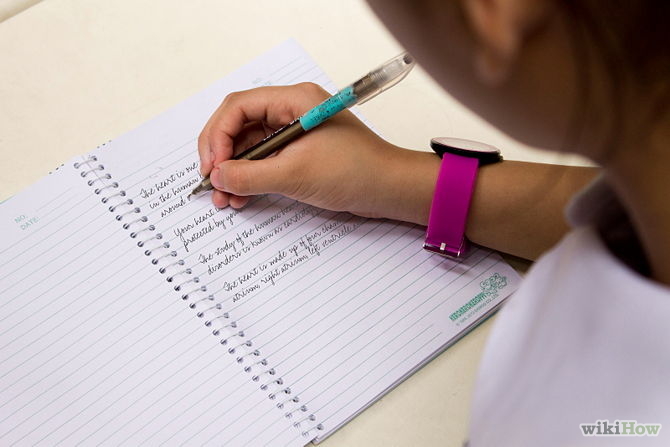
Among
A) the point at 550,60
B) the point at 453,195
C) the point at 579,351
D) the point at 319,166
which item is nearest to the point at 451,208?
the point at 453,195

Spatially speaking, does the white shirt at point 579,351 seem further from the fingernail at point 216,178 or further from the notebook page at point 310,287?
the fingernail at point 216,178

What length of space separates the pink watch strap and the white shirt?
0.16 metres

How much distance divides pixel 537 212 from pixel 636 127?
31cm

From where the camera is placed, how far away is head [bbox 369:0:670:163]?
0.25 metres

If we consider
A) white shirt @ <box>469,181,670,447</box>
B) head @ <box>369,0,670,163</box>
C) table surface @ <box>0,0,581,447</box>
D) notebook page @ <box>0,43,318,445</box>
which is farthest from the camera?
table surface @ <box>0,0,581,447</box>

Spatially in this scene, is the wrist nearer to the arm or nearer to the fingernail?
the arm

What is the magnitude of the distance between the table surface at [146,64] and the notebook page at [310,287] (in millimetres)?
68

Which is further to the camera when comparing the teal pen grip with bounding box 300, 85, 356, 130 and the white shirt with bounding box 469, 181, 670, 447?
the teal pen grip with bounding box 300, 85, 356, 130

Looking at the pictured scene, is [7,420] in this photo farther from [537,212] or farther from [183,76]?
[537,212]

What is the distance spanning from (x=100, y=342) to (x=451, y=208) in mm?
354

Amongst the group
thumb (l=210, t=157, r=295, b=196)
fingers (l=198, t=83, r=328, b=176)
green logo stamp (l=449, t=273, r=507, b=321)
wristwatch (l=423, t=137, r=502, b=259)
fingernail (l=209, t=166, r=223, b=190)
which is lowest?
green logo stamp (l=449, t=273, r=507, b=321)

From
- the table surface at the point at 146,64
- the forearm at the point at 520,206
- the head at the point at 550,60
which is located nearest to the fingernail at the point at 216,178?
the table surface at the point at 146,64

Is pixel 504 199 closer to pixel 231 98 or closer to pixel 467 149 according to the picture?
pixel 467 149

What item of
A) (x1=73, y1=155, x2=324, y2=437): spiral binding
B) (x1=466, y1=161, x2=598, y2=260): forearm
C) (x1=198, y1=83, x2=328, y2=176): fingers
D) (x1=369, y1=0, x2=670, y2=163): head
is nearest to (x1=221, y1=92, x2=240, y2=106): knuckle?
(x1=198, y1=83, x2=328, y2=176): fingers
